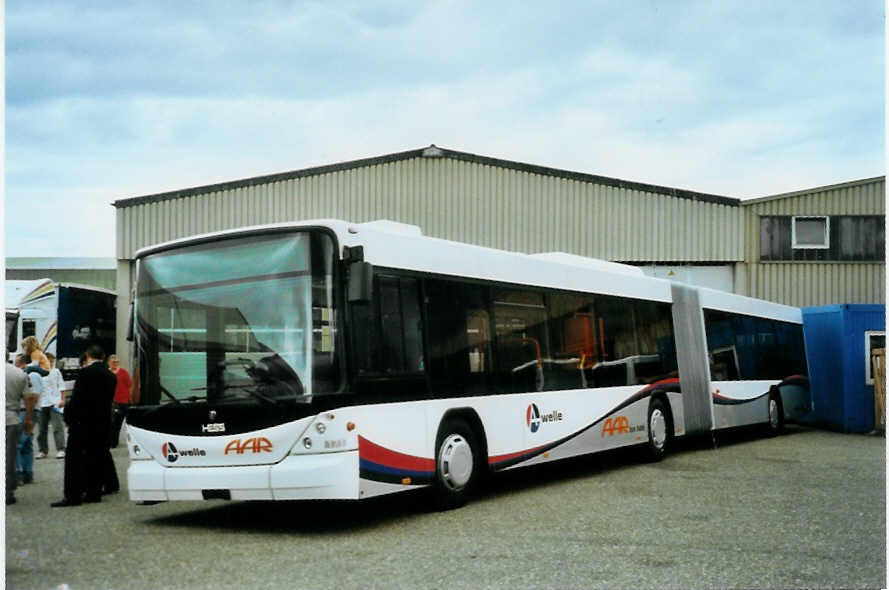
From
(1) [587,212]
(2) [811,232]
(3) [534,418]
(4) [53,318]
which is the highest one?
(1) [587,212]

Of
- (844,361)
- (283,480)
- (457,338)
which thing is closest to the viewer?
(283,480)

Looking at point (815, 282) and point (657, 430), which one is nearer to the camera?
point (657, 430)

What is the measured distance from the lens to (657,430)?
15.6 m

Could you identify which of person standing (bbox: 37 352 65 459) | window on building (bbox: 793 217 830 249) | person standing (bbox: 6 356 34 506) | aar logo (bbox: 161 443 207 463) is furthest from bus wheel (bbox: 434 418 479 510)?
window on building (bbox: 793 217 830 249)

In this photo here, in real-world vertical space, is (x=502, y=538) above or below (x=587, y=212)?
below

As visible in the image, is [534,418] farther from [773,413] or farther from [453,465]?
[773,413]

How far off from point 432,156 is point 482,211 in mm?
1803

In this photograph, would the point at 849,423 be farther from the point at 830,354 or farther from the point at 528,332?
the point at 528,332

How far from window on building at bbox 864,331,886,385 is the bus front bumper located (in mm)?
15306

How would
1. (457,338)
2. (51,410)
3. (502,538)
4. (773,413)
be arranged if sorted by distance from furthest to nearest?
(773,413) < (51,410) < (457,338) < (502,538)

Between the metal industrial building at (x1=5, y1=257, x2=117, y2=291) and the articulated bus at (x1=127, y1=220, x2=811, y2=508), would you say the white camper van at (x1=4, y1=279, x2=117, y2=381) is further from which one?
the articulated bus at (x1=127, y1=220, x2=811, y2=508)

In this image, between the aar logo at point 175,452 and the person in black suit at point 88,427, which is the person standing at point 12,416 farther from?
the aar logo at point 175,452

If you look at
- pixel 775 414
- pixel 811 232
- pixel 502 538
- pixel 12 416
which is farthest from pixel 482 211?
pixel 502 538

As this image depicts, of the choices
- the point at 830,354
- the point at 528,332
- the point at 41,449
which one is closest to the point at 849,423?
the point at 830,354
